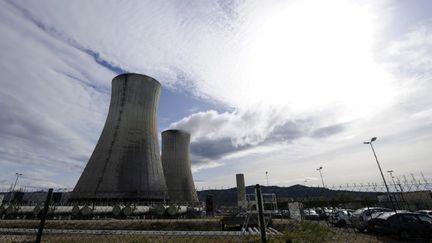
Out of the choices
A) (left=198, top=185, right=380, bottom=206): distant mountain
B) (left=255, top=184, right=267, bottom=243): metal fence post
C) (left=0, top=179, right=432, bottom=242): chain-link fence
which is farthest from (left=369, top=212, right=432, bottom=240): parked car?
(left=255, top=184, right=267, bottom=243): metal fence post

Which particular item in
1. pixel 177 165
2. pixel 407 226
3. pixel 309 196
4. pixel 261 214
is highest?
pixel 177 165

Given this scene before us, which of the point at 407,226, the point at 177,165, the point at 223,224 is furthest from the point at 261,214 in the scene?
the point at 177,165

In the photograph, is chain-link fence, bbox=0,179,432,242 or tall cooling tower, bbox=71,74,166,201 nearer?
chain-link fence, bbox=0,179,432,242

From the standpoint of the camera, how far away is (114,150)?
23875 millimetres

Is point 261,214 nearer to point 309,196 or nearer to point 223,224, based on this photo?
point 223,224

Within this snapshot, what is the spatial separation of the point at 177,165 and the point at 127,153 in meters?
13.4

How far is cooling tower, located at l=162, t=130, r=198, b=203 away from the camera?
35750mm

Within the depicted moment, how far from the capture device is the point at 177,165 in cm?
3656

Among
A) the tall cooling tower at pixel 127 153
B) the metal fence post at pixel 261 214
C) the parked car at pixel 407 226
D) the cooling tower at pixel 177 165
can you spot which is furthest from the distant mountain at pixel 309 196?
the tall cooling tower at pixel 127 153

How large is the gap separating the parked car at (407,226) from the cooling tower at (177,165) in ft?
95.5

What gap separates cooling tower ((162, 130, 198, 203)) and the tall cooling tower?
8996 mm

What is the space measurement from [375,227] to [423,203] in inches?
1055

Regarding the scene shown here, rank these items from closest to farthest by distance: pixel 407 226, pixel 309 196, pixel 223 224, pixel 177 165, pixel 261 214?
pixel 261 214, pixel 407 226, pixel 223 224, pixel 309 196, pixel 177 165

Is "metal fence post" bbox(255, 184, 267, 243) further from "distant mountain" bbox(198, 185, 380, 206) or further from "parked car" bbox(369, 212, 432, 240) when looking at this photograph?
"parked car" bbox(369, 212, 432, 240)
